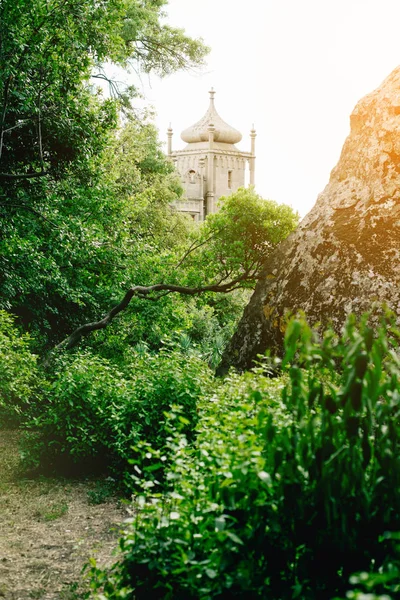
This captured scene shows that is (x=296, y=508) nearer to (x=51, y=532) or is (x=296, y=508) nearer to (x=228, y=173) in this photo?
(x=51, y=532)

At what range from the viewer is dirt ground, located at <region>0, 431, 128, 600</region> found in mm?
5496

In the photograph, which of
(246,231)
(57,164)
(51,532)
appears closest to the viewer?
(51,532)

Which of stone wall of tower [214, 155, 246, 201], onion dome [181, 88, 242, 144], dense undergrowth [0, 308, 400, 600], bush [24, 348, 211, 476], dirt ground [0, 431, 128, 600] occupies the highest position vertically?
onion dome [181, 88, 242, 144]

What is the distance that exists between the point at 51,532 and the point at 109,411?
6.50ft

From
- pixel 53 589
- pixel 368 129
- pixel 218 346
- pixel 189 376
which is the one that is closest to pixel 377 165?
pixel 368 129

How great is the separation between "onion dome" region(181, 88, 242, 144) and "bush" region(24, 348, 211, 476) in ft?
275

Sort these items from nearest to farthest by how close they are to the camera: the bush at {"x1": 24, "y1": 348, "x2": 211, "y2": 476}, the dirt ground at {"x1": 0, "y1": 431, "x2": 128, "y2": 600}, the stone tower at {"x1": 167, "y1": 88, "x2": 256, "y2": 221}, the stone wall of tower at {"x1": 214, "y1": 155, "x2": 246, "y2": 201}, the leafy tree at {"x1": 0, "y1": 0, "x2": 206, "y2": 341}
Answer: the dirt ground at {"x1": 0, "y1": 431, "x2": 128, "y2": 600} → the bush at {"x1": 24, "y1": 348, "x2": 211, "y2": 476} → the leafy tree at {"x1": 0, "y1": 0, "x2": 206, "y2": 341} → the stone tower at {"x1": 167, "y1": 88, "x2": 256, "y2": 221} → the stone wall of tower at {"x1": 214, "y1": 155, "x2": 246, "y2": 201}

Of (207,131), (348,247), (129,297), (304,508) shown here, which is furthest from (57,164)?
(207,131)

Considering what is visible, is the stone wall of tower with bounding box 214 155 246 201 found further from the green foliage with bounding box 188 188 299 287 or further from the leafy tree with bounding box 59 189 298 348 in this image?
the green foliage with bounding box 188 188 299 287

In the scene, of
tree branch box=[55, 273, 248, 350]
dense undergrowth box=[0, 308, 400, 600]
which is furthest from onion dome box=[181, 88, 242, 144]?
dense undergrowth box=[0, 308, 400, 600]

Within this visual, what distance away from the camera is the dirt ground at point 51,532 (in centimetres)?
550

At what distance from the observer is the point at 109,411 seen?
8523mm

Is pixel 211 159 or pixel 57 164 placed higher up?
pixel 211 159

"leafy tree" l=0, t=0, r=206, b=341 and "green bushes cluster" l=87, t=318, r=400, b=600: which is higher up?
"leafy tree" l=0, t=0, r=206, b=341
